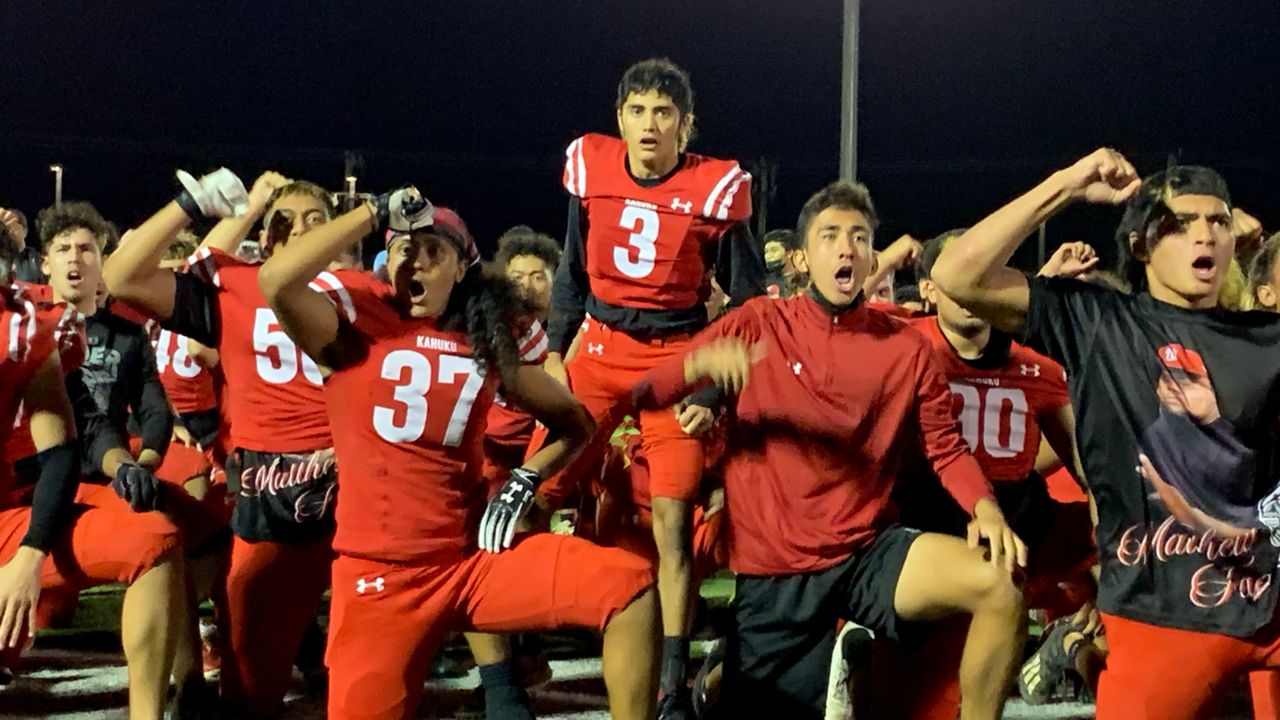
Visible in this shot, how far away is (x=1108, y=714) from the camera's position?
10.6ft

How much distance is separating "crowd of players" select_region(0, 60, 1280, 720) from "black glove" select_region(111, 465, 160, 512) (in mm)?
14

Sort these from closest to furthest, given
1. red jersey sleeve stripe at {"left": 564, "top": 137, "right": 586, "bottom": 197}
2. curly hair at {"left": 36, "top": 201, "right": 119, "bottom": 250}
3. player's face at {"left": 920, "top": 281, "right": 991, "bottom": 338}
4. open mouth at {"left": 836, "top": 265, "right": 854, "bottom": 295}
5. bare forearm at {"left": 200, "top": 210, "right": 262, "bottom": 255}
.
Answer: open mouth at {"left": 836, "top": 265, "right": 854, "bottom": 295} < player's face at {"left": 920, "top": 281, "right": 991, "bottom": 338} < bare forearm at {"left": 200, "top": 210, "right": 262, "bottom": 255} < red jersey sleeve stripe at {"left": 564, "top": 137, "right": 586, "bottom": 197} < curly hair at {"left": 36, "top": 201, "right": 119, "bottom": 250}

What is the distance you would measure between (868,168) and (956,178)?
6.98 ft

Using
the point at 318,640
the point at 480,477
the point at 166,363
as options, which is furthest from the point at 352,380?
the point at 166,363

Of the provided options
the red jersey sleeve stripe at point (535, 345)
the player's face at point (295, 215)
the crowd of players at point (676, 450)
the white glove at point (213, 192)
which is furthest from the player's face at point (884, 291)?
the white glove at point (213, 192)

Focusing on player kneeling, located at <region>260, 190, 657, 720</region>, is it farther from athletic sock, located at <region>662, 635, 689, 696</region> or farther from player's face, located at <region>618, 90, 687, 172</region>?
player's face, located at <region>618, 90, 687, 172</region>

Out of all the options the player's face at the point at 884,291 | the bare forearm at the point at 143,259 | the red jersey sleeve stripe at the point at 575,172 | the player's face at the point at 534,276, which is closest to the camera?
the bare forearm at the point at 143,259

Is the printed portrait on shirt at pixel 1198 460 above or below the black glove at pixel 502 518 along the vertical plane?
above

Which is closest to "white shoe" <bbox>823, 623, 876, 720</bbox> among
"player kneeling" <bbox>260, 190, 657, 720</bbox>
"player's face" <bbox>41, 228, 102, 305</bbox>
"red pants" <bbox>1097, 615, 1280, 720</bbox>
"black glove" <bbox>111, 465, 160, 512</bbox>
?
"player kneeling" <bbox>260, 190, 657, 720</bbox>

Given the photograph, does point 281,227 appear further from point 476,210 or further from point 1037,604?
point 476,210

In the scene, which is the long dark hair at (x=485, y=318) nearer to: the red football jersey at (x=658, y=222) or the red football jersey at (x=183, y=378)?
the red football jersey at (x=658, y=222)

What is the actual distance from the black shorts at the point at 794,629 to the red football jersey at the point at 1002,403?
0.82 m

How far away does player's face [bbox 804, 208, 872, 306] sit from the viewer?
3912 millimetres

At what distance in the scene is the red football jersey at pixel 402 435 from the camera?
3.63 meters
